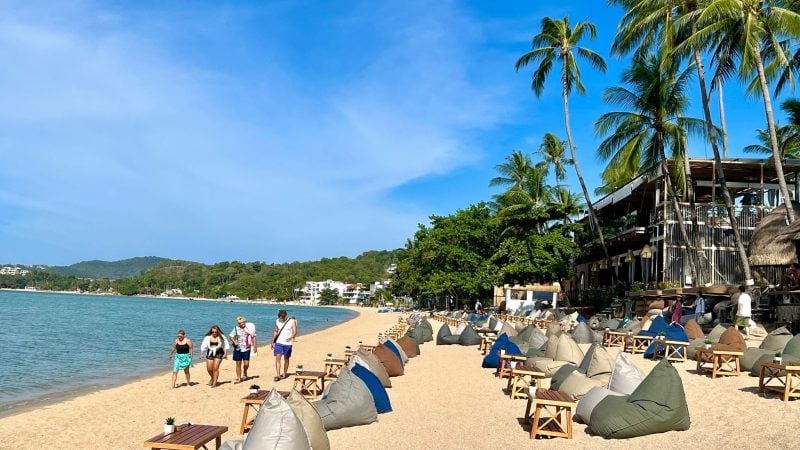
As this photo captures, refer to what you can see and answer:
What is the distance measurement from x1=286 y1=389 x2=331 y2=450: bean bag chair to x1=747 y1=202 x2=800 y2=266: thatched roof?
1458 centimetres

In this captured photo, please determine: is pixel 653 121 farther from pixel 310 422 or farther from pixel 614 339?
pixel 310 422

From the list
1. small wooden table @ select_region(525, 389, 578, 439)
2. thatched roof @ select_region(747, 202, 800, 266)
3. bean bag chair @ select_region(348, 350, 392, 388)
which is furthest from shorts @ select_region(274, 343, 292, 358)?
thatched roof @ select_region(747, 202, 800, 266)

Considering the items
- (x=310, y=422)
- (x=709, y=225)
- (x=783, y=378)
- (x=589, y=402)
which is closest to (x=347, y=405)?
(x=310, y=422)

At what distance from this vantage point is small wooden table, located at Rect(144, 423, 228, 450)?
5223mm

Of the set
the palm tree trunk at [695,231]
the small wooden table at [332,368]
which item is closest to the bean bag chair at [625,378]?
the small wooden table at [332,368]

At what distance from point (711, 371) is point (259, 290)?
6304 inches

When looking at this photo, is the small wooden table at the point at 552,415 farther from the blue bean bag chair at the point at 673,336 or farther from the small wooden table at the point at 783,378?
the blue bean bag chair at the point at 673,336

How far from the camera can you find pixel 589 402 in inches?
305

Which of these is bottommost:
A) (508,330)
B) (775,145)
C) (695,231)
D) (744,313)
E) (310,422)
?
(310,422)

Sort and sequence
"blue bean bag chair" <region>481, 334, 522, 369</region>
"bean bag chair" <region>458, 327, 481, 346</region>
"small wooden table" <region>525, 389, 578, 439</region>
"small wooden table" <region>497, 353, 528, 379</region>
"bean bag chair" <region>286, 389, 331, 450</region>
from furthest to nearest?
"bean bag chair" <region>458, 327, 481, 346</region>, "blue bean bag chair" <region>481, 334, 522, 369</region>, "small wooden table" <region>497, 353, 528, 379</region>, "small wooden table" <region>525, 389, 578, 439</region>, "bean bag chair" <region>286, 389, 331, 450</region>

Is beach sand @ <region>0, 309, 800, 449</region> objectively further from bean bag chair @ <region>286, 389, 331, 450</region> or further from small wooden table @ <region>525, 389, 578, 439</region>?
bean bag chair @ <region>286, 389, 331, 450</region>

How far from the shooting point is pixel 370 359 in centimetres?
1050

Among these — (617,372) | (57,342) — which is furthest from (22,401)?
(57,342)

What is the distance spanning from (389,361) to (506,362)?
2.27 metres
